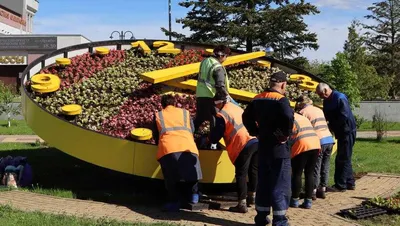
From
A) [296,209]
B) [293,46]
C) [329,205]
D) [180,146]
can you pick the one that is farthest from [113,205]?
[293,46]

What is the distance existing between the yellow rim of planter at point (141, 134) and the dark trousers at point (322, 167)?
260cm

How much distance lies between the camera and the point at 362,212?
7.36m

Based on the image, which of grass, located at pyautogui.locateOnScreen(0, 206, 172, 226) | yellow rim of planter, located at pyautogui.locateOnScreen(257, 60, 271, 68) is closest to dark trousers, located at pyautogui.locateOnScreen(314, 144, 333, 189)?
grass, located at pyautogui.locateOnScreen(0, 206, 172, 226)

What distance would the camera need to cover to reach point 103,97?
9.72 metres

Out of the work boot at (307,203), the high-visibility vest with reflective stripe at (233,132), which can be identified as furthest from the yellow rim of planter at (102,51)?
the work boot at (307,203)

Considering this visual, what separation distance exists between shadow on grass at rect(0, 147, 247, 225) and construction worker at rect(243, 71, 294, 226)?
0.70 meters

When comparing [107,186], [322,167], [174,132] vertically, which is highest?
[174,132]

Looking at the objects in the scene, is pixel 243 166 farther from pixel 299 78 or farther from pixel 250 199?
pixel 299 78

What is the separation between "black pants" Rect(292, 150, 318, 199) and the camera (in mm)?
7570

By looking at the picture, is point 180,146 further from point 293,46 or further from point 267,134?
point 293,46

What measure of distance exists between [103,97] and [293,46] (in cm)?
2828

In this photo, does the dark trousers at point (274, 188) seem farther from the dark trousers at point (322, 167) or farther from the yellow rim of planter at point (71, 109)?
the yellow rim of planter at point (71, 109)

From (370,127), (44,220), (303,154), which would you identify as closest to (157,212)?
(44,220)

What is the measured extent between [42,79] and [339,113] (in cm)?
531
